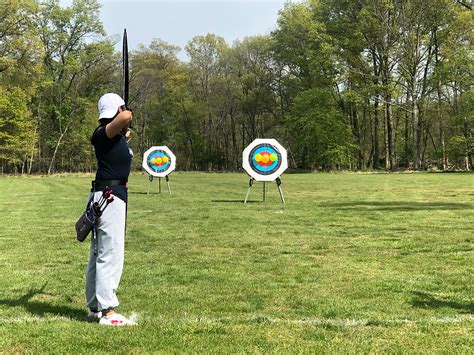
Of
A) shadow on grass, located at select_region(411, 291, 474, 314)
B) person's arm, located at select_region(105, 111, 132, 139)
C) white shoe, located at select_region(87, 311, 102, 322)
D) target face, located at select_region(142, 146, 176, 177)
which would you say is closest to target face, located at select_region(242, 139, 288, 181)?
target face, located at select_region(142, 146, 176, 177)

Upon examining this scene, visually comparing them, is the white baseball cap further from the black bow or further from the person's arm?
the black bow

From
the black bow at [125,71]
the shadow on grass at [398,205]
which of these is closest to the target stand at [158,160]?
the shadow on grass at [398,205]

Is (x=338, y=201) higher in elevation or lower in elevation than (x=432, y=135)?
lower

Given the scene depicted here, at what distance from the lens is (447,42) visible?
43.0 meters

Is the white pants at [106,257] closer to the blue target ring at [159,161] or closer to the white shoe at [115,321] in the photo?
the white shoe at [115,321]

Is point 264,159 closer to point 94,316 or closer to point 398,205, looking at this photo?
point 398,205

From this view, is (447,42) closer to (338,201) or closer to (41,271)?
(338,201)

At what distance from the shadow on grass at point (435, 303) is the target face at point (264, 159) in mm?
11839

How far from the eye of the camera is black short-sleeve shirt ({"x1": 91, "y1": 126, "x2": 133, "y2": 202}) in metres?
4.38

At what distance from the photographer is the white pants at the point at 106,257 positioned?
4.33m

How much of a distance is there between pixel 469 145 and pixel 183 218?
35.6 m

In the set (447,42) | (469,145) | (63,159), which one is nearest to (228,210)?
(469,145)

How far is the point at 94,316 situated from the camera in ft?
14.5

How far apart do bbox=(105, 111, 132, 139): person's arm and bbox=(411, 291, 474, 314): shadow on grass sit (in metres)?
3.23
